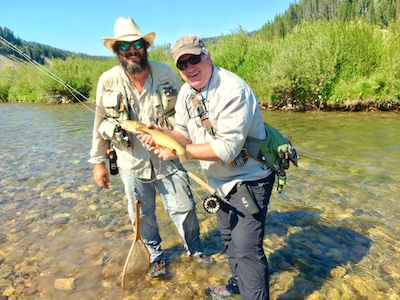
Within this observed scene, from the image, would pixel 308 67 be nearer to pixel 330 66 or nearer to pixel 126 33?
pixel 330 66

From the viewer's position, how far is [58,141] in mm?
13883

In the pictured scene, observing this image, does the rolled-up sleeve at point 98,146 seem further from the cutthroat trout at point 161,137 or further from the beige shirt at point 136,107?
the cutthroat trout at point 161,137

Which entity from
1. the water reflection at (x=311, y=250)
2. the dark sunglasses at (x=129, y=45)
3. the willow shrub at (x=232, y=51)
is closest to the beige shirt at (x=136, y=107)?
the dark sunglasses at (x=129, y=45)

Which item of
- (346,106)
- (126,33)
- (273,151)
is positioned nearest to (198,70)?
(273,151)

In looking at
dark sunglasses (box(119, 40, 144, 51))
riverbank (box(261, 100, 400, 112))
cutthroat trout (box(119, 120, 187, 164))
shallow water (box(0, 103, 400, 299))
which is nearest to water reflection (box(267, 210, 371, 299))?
shallow water (box(0, 103, 400, 299))

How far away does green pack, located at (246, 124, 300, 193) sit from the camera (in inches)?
116

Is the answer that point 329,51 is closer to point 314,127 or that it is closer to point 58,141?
point 314,127

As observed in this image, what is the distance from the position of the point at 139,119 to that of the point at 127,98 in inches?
11.6

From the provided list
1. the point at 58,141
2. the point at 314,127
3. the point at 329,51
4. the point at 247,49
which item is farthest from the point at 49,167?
the point at 247,49

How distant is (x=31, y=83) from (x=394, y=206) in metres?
48.8

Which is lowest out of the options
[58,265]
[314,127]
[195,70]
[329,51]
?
[58,265]

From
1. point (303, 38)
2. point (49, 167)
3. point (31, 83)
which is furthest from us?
point (31, 83)

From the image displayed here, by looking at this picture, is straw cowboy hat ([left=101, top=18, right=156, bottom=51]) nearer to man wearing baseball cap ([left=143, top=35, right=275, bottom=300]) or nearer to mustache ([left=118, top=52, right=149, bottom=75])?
mustache ([left=118, top=52, right=149, bottom=75])

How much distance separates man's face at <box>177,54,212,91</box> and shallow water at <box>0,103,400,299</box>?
2.64 m
